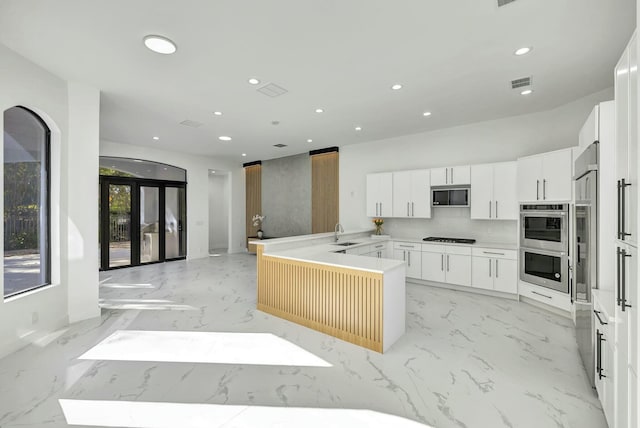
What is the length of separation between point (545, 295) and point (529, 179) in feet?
5.34

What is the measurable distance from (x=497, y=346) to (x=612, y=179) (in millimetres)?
1841

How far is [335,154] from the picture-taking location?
22.2ft

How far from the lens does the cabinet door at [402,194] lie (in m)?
5.37

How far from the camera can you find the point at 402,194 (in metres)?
5.45

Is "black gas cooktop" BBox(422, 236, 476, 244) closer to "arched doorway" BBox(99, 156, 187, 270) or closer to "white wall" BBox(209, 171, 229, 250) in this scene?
"arched doorway" BBox(99, 156, 187, 270)

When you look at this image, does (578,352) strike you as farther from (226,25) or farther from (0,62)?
(0,62)

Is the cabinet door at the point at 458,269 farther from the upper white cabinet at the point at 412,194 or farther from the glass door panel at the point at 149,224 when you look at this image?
the glass door panel at the point at 149,224

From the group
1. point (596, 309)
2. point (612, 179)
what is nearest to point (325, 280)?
point (596, 309)

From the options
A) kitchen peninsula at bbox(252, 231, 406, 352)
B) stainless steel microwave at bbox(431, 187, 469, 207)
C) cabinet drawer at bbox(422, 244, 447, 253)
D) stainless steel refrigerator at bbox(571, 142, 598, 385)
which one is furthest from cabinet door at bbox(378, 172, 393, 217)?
stainless steel refrigerator at bbox(571, 142, 598, 385)

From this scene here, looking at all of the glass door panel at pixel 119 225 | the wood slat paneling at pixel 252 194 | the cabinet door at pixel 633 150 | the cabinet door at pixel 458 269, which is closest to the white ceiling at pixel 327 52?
the cabinet door at pixel 633 150

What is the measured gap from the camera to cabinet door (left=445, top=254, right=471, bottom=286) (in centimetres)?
454

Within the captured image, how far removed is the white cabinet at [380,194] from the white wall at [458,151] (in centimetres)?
39

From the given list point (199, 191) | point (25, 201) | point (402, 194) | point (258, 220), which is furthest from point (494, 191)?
point (199, 191)

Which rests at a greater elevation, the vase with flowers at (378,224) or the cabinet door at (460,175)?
the cabinet door at (460,175)
